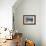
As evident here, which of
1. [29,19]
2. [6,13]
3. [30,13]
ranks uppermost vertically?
[30,13]

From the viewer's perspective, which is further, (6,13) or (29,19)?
(29,19)

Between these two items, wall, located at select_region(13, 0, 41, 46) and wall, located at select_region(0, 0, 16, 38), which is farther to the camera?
wall, located at select_region(13, 0, 41, 46)

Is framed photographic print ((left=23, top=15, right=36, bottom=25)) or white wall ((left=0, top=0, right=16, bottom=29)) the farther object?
framed photographic print ((left=23, top=15, right=36, bottom=25))

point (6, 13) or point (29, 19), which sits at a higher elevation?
point (6, 13)

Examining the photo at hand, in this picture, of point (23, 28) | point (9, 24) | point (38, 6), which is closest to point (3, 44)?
point (9, 24)

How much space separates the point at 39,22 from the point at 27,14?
0.70 m

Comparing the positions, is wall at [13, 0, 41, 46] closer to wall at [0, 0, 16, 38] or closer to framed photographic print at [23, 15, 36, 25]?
framed photographic print at [23, 15, 36, 25]

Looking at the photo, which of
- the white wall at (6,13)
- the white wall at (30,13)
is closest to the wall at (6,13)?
the white wall at (6,13)

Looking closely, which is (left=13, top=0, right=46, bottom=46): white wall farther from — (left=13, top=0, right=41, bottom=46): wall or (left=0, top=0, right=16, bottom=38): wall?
(left=0, top=0, right=16, bottom=38): wall

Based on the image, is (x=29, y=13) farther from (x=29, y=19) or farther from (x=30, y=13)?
(x=29, y=19)

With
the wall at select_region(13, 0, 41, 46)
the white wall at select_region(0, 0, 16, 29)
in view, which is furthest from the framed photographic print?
the white wall at select_region(0, 0, 16, 29)

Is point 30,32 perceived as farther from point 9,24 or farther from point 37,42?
point 9,24

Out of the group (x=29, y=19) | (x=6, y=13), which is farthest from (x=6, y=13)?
(x=29, y=19)

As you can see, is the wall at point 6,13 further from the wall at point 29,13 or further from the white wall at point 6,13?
the wall at point 29,13
